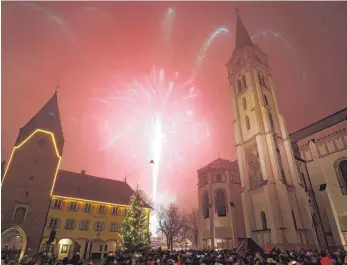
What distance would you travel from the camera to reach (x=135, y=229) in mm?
29938

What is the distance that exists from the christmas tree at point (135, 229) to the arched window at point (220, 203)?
1500cm

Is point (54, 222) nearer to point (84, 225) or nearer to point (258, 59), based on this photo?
point (84, 225)

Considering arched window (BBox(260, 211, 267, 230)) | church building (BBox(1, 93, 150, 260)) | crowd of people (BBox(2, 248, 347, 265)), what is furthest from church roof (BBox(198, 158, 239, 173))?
crowd of people (BBox(2, 248, 347, 265))

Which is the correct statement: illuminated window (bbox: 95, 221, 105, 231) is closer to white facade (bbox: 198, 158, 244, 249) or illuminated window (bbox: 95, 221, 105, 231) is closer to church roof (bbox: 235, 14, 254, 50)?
white facade (bbox: 198, 158, 244, 249)

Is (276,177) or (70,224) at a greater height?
(276,177)

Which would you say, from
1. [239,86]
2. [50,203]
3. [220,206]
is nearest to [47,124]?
[50,203]

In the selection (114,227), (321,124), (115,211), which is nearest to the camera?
(114,227)

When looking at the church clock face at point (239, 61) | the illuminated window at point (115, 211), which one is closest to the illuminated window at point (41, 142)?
the illuminated window at point (115, 211)

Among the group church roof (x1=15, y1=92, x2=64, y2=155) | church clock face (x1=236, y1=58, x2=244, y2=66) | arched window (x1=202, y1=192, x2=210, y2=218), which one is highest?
church clock face (x1=236, y1=58, x2=244, y2=66)

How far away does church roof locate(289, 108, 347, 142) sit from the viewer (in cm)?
3531

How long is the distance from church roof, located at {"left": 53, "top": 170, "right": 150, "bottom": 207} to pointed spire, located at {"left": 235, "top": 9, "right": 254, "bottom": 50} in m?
39.6

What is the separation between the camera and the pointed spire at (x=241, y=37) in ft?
156

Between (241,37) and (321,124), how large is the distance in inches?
1000

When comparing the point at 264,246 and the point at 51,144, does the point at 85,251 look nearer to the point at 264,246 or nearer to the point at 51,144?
the point at 51,144
